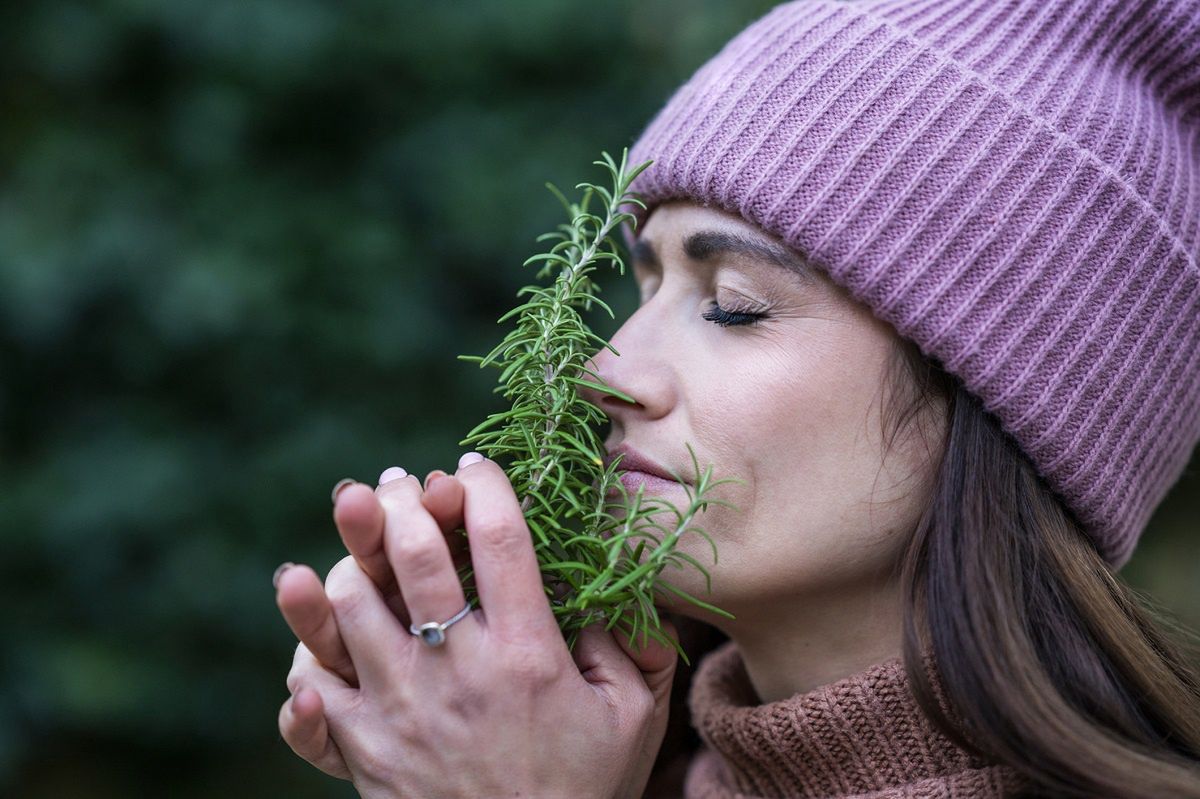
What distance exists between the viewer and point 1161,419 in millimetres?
1684

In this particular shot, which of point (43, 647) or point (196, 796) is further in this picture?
point (196, 796)

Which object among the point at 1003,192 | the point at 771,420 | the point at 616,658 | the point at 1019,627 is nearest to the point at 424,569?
the point at 616,658

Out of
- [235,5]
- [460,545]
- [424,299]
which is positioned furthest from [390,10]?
[460,545]

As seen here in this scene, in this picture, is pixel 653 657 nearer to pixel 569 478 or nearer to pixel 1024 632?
pixel 569 478

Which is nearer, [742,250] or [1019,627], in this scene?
[1019,627]

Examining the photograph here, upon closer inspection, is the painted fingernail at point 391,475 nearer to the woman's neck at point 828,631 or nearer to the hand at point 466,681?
the hand at point 466,681

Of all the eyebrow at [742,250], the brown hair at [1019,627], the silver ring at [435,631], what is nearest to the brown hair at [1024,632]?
the brown hair at [1019,627]

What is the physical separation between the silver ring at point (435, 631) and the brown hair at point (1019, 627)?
2.11 feet

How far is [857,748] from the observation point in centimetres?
156

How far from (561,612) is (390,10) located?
1929 millimetres

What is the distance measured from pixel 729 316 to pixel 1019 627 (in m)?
0.59

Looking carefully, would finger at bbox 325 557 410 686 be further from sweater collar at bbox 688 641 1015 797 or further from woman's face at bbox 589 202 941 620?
sweater collar at bbox 688 641 1015 797

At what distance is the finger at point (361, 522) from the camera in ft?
4.32

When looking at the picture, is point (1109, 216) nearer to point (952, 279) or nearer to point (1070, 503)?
point (952, 279)
